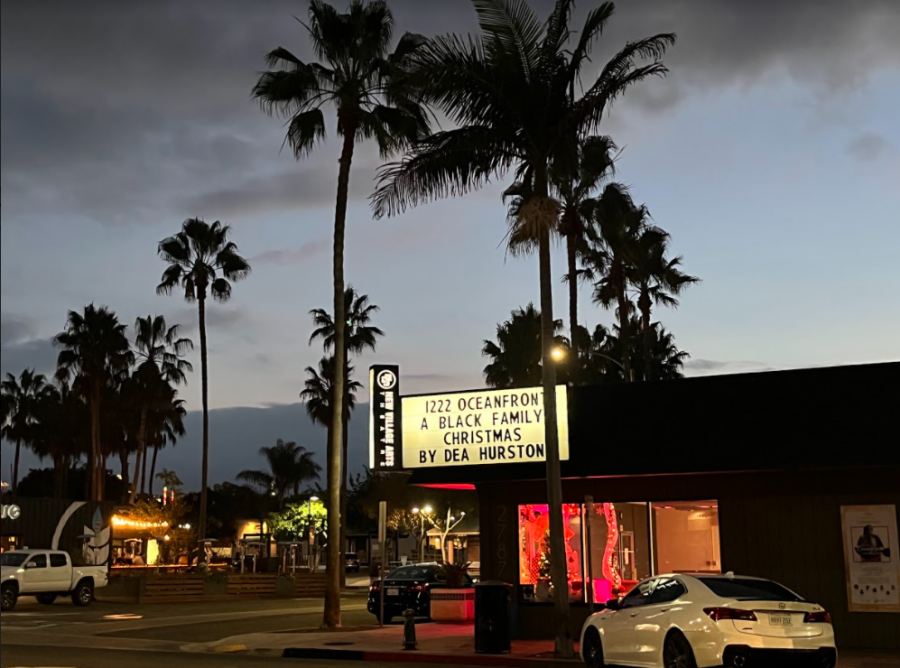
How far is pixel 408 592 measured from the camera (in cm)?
2795

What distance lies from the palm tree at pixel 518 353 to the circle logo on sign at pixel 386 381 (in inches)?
1234

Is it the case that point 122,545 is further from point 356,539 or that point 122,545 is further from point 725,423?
point 725,423

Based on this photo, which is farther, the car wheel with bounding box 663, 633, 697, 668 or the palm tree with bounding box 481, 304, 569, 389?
the palm tree with bounding box 481, 304, 569, 389

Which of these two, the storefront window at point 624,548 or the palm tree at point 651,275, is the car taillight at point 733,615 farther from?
the palm tree at point 651,275

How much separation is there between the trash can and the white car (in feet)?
12.9

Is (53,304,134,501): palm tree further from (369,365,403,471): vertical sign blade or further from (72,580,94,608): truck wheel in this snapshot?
(369,365,403,471): vertical sign blade

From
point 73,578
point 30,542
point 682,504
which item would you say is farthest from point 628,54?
point 30,542

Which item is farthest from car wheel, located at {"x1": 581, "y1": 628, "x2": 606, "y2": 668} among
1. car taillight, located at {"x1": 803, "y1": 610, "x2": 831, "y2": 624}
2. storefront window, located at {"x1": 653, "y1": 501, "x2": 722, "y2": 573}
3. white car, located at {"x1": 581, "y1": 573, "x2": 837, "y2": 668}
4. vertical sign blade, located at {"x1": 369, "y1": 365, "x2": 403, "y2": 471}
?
vertical sign blade, located at {"x1": 369, "y1": 365, "x2": 403, "y2": 471}

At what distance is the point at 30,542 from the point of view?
5775cm

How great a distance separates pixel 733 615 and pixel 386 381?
1065cm

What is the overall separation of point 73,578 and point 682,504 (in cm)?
2317

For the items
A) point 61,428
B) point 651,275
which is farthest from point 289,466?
point 651,275

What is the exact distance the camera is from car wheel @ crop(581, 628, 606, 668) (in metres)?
15.6

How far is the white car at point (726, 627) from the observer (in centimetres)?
1310
